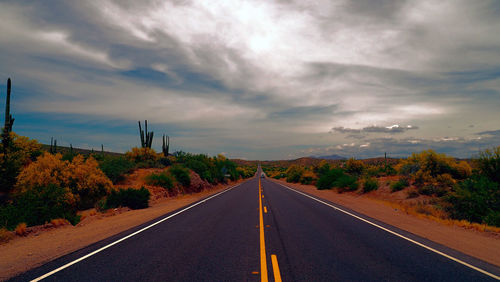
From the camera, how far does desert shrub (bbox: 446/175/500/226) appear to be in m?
13.6

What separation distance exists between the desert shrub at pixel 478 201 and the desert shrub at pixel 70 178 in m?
21.3

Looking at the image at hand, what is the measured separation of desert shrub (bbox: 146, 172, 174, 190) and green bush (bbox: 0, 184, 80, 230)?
10842mm

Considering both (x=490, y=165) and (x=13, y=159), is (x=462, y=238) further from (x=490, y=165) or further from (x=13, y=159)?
(x=13, y=159)

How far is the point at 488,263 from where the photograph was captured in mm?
6867

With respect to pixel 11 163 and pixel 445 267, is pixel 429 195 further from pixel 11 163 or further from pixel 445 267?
pixel 11 163

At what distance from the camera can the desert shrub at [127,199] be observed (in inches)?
681

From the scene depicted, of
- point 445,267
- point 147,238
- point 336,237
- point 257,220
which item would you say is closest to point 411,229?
point 336,237

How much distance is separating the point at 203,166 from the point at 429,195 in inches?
1169

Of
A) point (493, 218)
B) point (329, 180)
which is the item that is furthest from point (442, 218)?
point (329, 180)

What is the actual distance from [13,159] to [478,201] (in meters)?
28.5

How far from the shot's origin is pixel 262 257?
683 cm

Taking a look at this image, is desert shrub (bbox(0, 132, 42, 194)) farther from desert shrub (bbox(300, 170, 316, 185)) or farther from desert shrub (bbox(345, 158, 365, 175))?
desert shrub (bbox(300, 170, 316, 185))

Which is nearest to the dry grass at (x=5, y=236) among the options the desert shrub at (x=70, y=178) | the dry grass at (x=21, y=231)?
the dry grass at (x=21, y=231)

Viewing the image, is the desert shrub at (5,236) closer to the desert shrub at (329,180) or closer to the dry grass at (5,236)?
the dry grass at (5,236)
